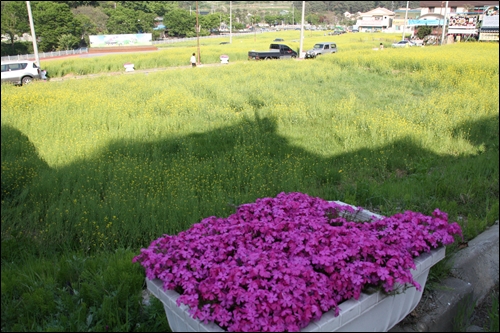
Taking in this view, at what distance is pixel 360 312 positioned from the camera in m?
2.63

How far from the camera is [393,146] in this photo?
866 cm

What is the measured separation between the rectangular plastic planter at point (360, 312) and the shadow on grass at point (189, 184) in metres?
1.60

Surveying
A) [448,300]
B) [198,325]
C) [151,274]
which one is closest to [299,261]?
[198,325]

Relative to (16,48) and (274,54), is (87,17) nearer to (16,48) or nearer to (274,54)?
(16,48)

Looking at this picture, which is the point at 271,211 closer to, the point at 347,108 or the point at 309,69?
the point at 347,108

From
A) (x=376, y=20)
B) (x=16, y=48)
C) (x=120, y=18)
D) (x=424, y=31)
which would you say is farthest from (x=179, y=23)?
(x=16, y=48)

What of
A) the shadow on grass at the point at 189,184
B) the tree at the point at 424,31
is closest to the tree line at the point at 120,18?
the shadow on grass at the point at 189,184

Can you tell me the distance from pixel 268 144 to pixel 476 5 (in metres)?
48.0

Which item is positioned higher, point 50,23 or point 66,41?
point 50,23

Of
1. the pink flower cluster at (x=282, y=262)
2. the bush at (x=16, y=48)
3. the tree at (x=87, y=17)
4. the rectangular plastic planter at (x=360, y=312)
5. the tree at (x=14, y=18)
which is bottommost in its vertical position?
the rectangular plastic planter at (x=360, y=312)

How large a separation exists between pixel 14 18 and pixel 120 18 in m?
27.2

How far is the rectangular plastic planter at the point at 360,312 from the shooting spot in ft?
8.08

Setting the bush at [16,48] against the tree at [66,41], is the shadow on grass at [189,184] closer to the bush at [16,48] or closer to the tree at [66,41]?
the bush at [16,48]

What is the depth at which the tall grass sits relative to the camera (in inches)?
146
